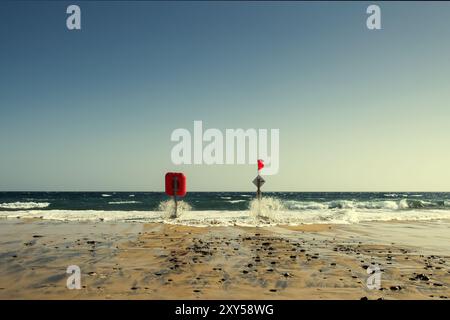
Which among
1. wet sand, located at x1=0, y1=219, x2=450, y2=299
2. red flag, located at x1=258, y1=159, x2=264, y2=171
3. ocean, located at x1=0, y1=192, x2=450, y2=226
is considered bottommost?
ocean, located at x1=0, y1=192, x2=450, y2=226

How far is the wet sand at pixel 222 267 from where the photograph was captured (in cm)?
569

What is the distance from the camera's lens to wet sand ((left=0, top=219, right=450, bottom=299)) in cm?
569

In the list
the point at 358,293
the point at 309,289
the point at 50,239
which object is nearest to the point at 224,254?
the point at 309,289

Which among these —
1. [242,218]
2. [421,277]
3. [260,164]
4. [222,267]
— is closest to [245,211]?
[242,218]

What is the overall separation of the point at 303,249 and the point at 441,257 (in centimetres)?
358

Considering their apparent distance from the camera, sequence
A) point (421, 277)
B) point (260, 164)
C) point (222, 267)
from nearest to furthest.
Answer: point (421, 277) < point (222, 267) < point (260, 164)

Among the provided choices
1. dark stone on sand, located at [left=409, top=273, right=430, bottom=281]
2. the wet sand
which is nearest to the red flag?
the wet sand

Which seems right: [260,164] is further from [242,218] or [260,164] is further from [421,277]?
[421,277]

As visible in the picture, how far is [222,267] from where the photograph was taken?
24.6 feet

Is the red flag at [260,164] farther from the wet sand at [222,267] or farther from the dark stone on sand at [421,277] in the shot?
the dark stone on sand at [421,277]

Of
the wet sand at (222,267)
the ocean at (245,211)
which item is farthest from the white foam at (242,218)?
the wet sand at (222,267)

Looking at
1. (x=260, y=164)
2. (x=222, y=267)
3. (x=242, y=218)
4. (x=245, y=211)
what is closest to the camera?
(x=222, y=267)

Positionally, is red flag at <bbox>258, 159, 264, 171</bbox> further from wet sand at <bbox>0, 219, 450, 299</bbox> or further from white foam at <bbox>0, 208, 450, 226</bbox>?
wet sand at <bbox>0, 219, 450, 299</bbox>
